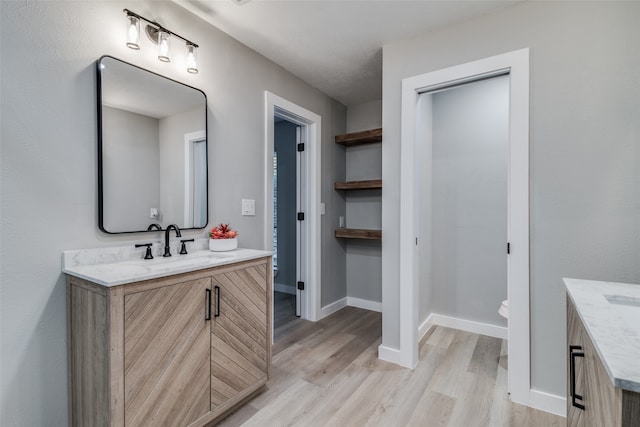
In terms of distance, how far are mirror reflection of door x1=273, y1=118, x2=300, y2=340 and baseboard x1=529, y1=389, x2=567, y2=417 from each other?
281 centimetres

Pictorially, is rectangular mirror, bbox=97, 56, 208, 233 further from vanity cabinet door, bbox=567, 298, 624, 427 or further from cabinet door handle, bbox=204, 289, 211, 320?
vanity cabinet door, bbox=567, 298, 624, 427

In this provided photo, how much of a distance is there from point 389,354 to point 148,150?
7.39ft

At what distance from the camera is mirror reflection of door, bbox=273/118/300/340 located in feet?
13.6

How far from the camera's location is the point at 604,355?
0.67 meters

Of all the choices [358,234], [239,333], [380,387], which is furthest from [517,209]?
[239,333]

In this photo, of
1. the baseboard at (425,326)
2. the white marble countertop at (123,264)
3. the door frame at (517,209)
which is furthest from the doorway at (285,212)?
the door frame at (517,209)

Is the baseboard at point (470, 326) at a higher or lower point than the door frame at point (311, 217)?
lower

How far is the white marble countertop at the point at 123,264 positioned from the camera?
4.09 ft

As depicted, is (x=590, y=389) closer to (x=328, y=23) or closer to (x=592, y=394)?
(x=592, y=394)

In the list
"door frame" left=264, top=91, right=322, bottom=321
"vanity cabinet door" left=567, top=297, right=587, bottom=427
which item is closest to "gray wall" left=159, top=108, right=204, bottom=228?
"door frame" left=264, top=91, right=322, bottom=321

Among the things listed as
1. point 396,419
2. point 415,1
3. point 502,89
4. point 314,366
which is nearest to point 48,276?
point 314,366

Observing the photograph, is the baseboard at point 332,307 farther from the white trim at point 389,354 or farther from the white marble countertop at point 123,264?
the white marble countertop at point 123,264

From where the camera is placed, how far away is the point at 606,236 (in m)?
1.65

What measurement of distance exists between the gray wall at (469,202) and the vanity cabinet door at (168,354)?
2.05m
